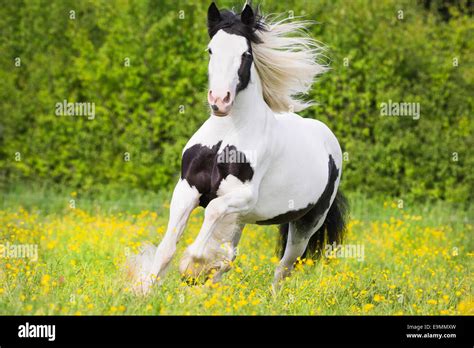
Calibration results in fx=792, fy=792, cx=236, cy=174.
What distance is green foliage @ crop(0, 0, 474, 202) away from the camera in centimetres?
1190

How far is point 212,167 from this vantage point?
225 inches

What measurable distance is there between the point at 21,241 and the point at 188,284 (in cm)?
321

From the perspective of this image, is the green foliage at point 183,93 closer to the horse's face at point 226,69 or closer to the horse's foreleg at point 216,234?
the horse's face at point 226,69

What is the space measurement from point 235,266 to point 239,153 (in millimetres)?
1404

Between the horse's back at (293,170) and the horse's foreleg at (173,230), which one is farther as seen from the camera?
the horse's back at (293,170)

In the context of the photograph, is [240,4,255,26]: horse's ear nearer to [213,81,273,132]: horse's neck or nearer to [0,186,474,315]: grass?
[213,81,273,132]: horse's neck

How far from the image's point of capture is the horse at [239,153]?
5.57m

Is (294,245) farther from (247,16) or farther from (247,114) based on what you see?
(247,16)

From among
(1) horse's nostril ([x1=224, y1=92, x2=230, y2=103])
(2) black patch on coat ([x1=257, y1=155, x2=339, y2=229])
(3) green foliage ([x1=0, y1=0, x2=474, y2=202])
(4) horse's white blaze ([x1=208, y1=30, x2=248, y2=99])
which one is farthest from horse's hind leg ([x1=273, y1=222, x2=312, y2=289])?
(3) green foliage ([x1=0, y1=0, x2=474, y2=202])

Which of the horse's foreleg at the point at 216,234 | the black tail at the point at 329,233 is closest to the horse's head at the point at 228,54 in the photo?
the horse's foreleg at the point at 216,234

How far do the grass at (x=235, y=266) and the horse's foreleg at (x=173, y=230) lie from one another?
0.14 m

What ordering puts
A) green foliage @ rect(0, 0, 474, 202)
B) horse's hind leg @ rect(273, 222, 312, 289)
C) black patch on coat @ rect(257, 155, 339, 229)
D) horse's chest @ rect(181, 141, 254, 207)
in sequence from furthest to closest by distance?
green foliage @ rect(0, 0, 474, 202)
horse's hind leg @ rect(273, 222, 312, 289)
black patch on coat @ rect(257, 155, 339, 229)
horse's chest @ rect(181, 141, 254, 207)

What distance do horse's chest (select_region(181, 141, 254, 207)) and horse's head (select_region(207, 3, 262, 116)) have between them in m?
0.42

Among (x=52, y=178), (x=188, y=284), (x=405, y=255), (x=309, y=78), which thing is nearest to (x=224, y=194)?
(x=188, y=284)
